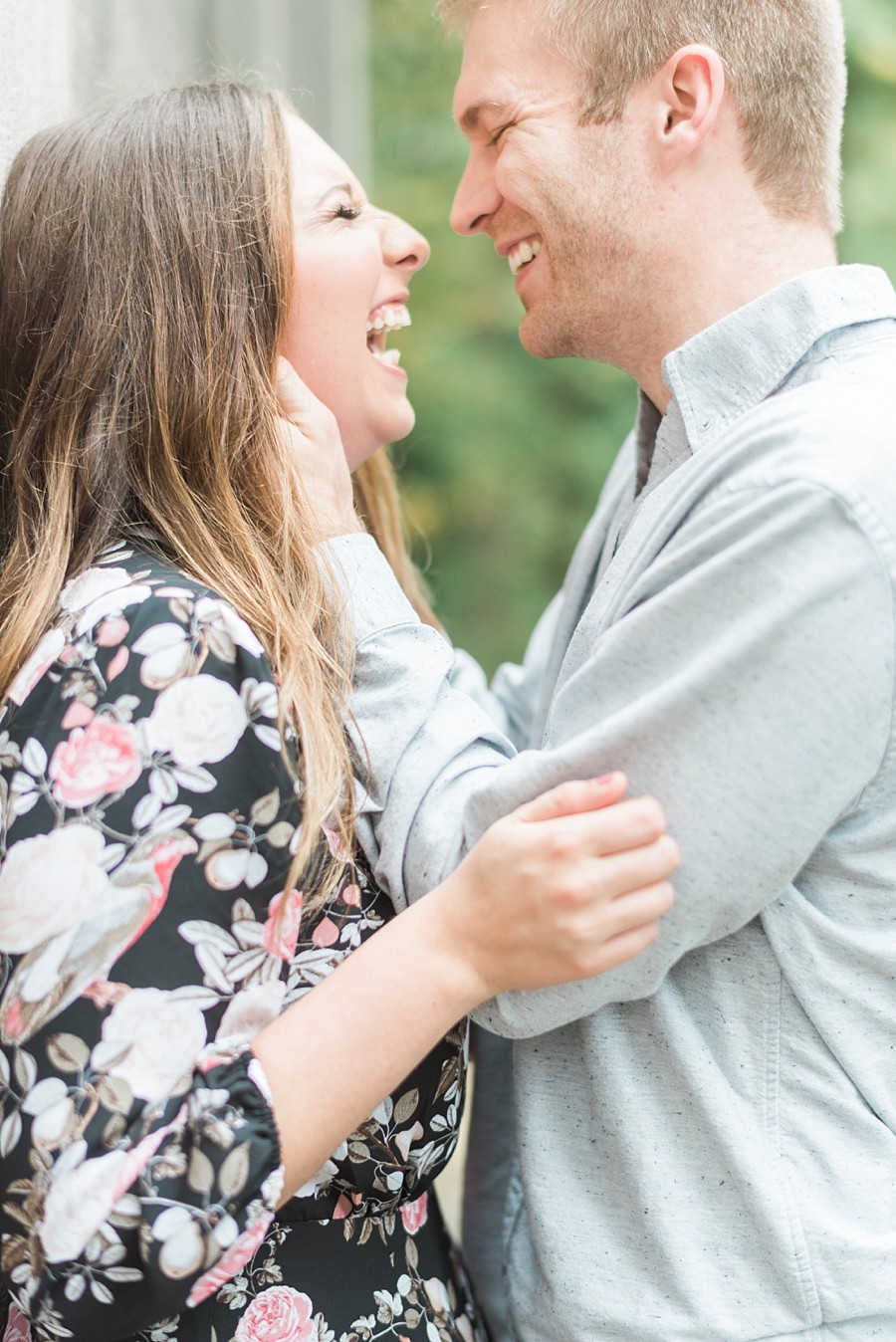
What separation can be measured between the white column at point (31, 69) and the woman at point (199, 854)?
0.12 m

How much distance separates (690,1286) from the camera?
4.61 feet

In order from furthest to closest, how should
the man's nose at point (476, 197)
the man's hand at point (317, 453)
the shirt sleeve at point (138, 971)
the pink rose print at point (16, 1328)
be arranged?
the man's nose at point (476, 197) → the man's hand at point (317, 453) → the pink rose print at point (16, 1328) → the shirt sleeve at point (138, 971)

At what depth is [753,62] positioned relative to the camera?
184 centimetres

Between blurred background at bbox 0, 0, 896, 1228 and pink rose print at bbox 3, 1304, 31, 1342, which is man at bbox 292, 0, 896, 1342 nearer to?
pink rose print at bbox 3, 1304, 31, 1342

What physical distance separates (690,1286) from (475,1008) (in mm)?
353

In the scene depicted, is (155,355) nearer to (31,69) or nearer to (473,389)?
(31,69)

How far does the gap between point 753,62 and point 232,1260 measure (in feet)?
5.22

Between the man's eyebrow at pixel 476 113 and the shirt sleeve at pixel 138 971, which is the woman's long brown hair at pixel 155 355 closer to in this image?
the shirt sleeve at pixel 138 971

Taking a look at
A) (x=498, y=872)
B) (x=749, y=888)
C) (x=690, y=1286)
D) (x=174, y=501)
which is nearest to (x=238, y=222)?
(x=174, y=501)

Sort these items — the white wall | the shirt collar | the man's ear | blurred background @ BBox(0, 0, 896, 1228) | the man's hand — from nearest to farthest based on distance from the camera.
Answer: the shirt collar → the man's hand → the man's ear → the white wall → blurred background @ BBox(0, 0, 896, 1228)

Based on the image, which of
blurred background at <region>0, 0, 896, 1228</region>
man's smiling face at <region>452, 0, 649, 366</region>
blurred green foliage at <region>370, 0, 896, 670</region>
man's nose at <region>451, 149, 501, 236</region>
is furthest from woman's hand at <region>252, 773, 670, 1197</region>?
blurred green foliage at <region>370, 0, 896, 670</region>

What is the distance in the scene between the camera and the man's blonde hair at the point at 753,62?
1.84m

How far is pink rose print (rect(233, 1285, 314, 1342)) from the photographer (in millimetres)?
1430

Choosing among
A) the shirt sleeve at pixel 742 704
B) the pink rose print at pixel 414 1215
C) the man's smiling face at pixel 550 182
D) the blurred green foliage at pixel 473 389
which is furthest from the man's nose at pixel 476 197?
the blurred green foliage at pixel 473 389
